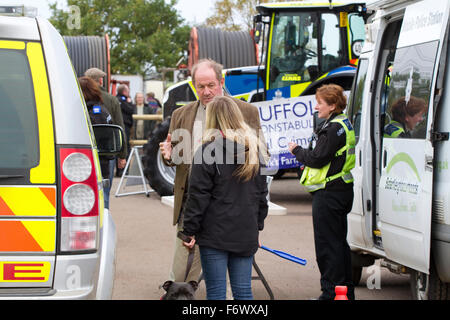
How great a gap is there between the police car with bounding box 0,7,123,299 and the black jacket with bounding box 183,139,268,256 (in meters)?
0.85

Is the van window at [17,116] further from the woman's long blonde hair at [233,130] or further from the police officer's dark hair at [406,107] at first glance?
the police officer's dark hair at [406,107]

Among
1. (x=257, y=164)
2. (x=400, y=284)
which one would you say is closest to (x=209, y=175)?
(x=257, y=164)

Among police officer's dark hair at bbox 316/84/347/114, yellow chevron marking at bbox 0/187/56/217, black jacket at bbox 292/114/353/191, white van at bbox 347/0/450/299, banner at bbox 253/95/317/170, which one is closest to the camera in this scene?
yellow chevron marking at bbox 0/187/56/217

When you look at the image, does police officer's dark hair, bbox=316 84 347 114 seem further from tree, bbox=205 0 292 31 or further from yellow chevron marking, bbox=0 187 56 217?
tree, bbox=205 0 292 31

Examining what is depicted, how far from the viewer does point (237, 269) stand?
14.6ft

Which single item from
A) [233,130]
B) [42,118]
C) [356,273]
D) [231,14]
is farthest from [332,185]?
[231,14]

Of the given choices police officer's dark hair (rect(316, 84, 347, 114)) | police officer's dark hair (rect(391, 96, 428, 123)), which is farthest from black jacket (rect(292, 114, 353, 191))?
police officer's dark hair (rect(391, 96, 428, 123))

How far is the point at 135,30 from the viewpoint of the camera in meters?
42.8

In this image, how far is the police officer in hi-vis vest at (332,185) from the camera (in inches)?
232

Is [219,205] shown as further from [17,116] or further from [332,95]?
[332,95]

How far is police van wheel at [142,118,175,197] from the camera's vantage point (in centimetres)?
1275

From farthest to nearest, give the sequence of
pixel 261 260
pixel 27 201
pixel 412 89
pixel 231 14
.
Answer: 1. pixel 231 14
2. pixel 261 260
3. pixel 412 89
4. pixel 27 201

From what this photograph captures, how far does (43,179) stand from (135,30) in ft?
132

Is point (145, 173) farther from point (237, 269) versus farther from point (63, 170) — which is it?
point (63, 170)
